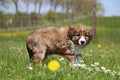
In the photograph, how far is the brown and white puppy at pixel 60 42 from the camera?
8044mm

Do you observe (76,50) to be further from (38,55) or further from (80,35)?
(38,55)

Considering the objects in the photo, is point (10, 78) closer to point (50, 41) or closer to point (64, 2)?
point (50, 41)

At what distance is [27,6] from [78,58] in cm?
8213

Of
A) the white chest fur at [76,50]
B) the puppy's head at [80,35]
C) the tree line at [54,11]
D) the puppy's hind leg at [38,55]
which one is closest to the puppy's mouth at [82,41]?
the puppy's head at [80,35]

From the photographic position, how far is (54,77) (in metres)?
5.86

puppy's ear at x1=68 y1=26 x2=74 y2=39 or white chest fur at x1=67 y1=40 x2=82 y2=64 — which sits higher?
puppy's ear at x1=68 y1=26 x2=74 y2=39

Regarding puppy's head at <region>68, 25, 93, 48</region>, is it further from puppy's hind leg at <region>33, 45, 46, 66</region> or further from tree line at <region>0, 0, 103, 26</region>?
tree line at <region>0, 0, 103, 26</region>

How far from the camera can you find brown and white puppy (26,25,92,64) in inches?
317

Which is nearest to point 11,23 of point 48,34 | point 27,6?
point 27,6

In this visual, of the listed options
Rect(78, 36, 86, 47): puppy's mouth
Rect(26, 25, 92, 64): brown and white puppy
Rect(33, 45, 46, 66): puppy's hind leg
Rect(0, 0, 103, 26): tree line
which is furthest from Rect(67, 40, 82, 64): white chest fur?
Rect(0, 0, 103, 26): tree line

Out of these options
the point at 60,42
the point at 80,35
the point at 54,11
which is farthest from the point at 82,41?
the point at 54,11

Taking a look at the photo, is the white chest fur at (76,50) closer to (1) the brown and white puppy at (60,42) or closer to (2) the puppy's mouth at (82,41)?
(1) the brown and white puppy at (60,42)

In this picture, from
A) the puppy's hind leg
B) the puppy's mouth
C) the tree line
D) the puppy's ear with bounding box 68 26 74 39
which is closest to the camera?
the puppy's hind leg

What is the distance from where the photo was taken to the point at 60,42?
27.3 feet
